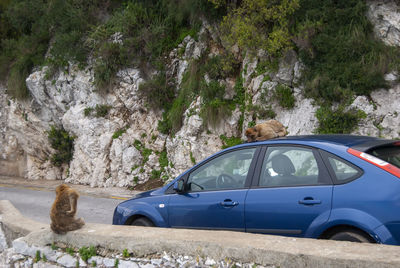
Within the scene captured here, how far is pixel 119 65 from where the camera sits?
17688mm

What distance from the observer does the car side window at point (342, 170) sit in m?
3.93

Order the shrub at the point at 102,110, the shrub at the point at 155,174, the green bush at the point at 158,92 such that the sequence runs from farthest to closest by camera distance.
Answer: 1. the shrub at the point at 102,110
2. the green bush at the point at 158,92
3. the shrub at the point at 155,174

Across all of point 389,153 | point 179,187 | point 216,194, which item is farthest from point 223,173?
point 389,153

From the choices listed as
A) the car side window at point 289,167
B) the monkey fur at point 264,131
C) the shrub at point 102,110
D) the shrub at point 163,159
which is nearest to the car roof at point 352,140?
the car side window at point 289,167

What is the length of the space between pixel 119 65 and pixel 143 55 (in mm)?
1147

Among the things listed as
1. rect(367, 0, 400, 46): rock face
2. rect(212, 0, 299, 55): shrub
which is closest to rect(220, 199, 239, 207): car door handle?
rect(212, 0, 299, 55): shrub

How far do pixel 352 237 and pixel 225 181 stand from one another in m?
1.66

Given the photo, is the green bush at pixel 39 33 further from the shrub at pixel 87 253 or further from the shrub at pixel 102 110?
the shrub at pixel 87 253

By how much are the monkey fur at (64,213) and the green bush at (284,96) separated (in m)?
9.23

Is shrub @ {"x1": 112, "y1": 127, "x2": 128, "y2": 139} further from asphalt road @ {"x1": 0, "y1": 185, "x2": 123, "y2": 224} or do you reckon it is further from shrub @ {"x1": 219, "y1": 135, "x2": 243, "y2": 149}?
shrub @ {"x1": 219, "y1": 135, "x2": 243, "y2": 149}

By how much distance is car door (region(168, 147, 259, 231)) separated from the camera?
4.63 metres

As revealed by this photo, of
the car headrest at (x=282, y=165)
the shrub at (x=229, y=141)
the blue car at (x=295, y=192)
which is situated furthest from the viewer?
the shrub at (x=229, y=141)

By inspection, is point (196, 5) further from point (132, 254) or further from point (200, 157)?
point (132, 254)

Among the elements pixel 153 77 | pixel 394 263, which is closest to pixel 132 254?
pixel 394 263
